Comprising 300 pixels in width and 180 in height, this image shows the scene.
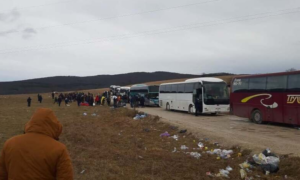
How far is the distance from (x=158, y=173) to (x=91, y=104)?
34.1 meters

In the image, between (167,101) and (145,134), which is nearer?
(145,134)

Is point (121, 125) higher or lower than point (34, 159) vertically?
lower

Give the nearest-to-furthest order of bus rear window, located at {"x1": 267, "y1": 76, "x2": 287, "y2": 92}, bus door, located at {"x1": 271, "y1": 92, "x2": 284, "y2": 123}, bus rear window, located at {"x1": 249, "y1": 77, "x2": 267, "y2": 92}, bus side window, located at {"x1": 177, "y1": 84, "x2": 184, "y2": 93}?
bus rear window, located at {"x1": 267, "y1": 76, "x2": 287, "y2": 92}, bus door, located at {"x1": 271, "y1": 92, "x2": 284, "y2": 123}, bus rear window, located at {"x1": 249, "y1": 77, "x2": 267, "y2": 92}, bus side window, located at {"x1": 177, "y1": 84, "x2": 184, "y2": 93}

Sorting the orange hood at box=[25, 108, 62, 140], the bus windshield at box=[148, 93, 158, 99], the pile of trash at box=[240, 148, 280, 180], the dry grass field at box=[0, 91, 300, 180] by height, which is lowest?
the dry grass field at box=[0, 91, 300, 180]

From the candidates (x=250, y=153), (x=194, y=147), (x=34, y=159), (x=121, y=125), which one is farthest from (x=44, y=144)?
(x=121, y=125)

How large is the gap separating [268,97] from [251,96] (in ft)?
5.18

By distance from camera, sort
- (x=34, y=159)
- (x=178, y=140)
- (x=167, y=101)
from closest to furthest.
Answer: (x=34, y=159), (x=178, y=140), (x=167, y=101)

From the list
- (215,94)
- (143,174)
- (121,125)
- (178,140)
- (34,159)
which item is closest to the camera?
(34,159)

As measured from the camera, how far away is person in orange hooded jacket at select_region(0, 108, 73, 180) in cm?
314

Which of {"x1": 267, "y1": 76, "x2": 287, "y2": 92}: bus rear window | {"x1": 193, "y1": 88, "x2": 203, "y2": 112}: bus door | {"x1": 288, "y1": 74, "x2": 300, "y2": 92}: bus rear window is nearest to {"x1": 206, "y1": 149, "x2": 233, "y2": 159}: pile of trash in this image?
{"x1": 288, "y1": 74, "x2": 300, "y2": 92}: bus rear window

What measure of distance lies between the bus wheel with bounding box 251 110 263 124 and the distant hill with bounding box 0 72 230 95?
1806 inches

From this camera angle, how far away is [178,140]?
12.2m

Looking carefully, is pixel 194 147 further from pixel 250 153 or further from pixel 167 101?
pixel 167 101

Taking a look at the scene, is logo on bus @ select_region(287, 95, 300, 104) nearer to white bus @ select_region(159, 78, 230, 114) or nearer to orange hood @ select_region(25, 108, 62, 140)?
white bus @ select_region(159, 78, 230, 114)
